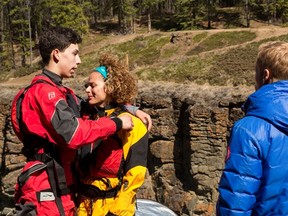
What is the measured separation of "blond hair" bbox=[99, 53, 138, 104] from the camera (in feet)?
11.3

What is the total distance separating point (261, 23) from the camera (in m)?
49.4

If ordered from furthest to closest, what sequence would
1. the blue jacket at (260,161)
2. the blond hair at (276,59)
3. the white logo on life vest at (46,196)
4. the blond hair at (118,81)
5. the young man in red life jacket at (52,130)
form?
1. the blond hair at (118,81)
2. the white logo on life vest at (46,196)
3. the young man in red life jacket at (52,130)
4. the blond hair at (276,59)
5. the blue jacket at (260,161)

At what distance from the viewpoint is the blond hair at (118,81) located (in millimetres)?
3459

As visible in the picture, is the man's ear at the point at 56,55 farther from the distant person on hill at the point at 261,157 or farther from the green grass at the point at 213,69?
the green grass at the point at 213,69

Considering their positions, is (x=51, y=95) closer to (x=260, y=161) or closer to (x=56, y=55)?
(x=56, y=55)

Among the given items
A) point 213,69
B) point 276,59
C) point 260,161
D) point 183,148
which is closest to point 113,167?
point 260,161

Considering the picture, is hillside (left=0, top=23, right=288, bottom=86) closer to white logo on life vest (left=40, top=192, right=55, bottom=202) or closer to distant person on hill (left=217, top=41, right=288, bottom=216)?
distant person on hill (left=217, top=41, right=288, bottom=216)

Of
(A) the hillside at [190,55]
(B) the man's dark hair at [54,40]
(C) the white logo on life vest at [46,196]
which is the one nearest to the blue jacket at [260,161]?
(C) the white logo on life vest at [46,196]

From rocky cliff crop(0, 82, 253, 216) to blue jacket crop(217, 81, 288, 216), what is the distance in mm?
7992

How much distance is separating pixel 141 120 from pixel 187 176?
7.74 m

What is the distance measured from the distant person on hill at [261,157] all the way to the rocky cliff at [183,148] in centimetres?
798

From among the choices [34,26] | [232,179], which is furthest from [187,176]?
[34,26]

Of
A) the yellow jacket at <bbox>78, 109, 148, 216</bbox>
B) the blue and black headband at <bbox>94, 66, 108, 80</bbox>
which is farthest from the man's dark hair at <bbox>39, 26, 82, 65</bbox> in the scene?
the yellow jacket at <bbox>78, 109, 148, 216</bbox>

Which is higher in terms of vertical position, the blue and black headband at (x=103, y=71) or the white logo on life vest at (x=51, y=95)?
the blue and black headband at (x=103, y=71)
